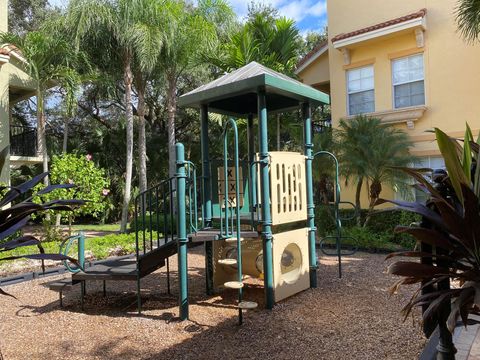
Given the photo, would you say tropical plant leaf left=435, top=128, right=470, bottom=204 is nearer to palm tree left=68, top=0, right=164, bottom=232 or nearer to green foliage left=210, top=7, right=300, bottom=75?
green foliage left=210, top=7, right=300, bottom=75

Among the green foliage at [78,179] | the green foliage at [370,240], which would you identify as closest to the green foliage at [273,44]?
the green foliage at [78,179]

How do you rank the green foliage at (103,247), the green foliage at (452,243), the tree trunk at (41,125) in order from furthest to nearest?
1. the tree trunk at (41,125)
2. the green foliage at (103,247)
3. the green foliage at (452,243)

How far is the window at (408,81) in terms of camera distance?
12047 millimetres

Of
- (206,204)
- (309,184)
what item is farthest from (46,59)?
(309,184)

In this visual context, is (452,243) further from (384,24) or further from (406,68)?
(406,68)

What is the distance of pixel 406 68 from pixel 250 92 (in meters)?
8.75

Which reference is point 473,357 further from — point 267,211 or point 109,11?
point 109,11

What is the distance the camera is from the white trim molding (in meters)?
11.5

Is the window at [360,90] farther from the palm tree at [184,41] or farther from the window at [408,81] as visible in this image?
the palm tree at [184,41]

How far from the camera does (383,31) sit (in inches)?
473

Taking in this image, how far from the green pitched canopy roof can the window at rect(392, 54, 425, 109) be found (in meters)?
6.81

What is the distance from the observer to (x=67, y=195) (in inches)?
426

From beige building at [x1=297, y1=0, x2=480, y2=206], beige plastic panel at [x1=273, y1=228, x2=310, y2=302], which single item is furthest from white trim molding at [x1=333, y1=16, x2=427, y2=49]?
beige plastic panel at [x1=273, y1=228, x2=310, y2=302]

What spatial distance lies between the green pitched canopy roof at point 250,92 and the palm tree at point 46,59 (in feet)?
26.9
